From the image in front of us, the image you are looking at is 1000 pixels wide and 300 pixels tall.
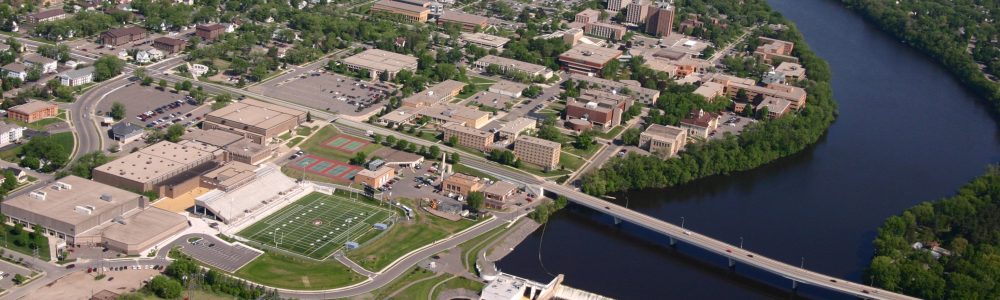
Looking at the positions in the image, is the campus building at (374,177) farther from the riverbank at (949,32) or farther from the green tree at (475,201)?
the riverbank at (949,32)

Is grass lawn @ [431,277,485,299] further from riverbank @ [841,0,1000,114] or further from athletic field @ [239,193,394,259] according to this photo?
riverbank @ [841,0,1000,114]

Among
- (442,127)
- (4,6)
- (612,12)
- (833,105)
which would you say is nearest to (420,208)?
(442,127)

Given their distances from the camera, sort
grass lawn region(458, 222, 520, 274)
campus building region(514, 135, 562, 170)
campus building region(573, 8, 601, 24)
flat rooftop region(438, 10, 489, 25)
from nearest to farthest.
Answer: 1. grass lawn region(458, 222, 520, 274)
2. campus building region(514, 135, 562, 170)
3. flat rooftop region(438, 10, 489, 25)
4. campus building region(573, 8, 601, 24)

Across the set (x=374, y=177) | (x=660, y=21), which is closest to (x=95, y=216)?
(x=374, y=177)

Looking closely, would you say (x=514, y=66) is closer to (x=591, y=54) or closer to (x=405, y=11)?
(x=591, y=54)

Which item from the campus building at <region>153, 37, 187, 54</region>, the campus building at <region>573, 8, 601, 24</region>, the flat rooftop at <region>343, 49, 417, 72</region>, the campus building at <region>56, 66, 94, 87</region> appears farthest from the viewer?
the campus building at <region>573, 8, 601, 24</region>

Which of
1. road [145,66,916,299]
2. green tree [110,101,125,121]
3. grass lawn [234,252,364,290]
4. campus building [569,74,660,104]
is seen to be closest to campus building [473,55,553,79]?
campus building [569,74,660,104]

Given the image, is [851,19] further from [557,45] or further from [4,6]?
[4,6]
